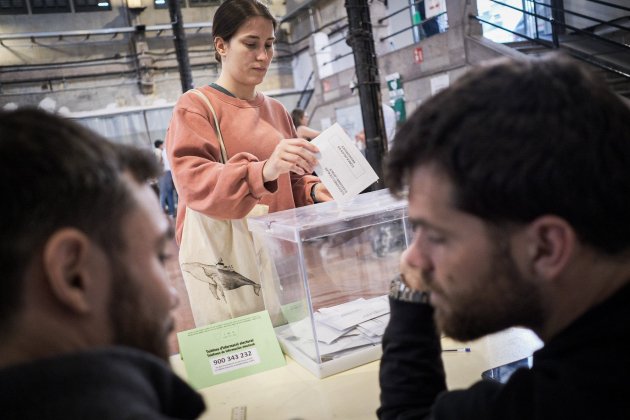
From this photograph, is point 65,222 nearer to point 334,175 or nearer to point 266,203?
point 334,175

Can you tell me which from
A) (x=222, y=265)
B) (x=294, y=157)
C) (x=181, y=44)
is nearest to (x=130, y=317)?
(x=294, y=157)

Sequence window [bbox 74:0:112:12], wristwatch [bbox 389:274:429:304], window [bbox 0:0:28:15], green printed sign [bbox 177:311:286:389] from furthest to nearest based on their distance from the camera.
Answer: window [bbox 74:0:112:12] → window [bbox 0:0:28:15] → green printed sign [bbox 177:311:286:389] → wristwatch [bbox 389:274:429:304]

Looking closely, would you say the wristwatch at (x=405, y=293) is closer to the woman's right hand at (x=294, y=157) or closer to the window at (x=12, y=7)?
the woman's right hand at (x=294, y=157)

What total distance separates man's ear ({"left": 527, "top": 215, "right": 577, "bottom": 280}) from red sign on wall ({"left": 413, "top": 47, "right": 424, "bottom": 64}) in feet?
22.8

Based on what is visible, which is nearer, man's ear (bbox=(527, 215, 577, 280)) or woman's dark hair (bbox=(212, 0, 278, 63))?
man's ear (bbox=(527, 215, 577, 280))

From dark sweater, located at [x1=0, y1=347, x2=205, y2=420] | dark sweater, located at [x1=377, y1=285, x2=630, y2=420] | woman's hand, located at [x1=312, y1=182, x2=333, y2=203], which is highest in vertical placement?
woman's hand, located at [x1=312, y1=182, x2=333, y2=203]

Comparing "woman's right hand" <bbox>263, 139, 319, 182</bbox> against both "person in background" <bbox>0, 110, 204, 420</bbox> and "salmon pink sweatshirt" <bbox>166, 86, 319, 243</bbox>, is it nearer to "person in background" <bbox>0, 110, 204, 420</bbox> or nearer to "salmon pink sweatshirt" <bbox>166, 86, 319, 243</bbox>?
"salmon pink sweatshirt" <bbox>166, 86, 319, 243</bbox>

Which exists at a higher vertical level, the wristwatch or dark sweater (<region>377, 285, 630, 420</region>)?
the wristwatch

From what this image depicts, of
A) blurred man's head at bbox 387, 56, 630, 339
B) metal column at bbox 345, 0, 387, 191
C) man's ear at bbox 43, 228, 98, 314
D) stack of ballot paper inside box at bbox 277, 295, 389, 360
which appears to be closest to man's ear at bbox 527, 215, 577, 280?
blurred man's head at bbox 387, 56, 630, 339

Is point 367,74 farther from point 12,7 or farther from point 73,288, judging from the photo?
point 12,7

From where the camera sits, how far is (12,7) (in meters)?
10.7

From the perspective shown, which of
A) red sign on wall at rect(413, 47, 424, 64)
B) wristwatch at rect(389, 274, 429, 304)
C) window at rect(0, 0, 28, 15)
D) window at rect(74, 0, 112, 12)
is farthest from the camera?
window at rect(74, 0, 112, 12)

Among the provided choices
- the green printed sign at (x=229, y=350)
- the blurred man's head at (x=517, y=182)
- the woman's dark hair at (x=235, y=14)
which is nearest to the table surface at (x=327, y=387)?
the green printed sign at (x=229, y=350)

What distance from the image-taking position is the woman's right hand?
1.30 m
